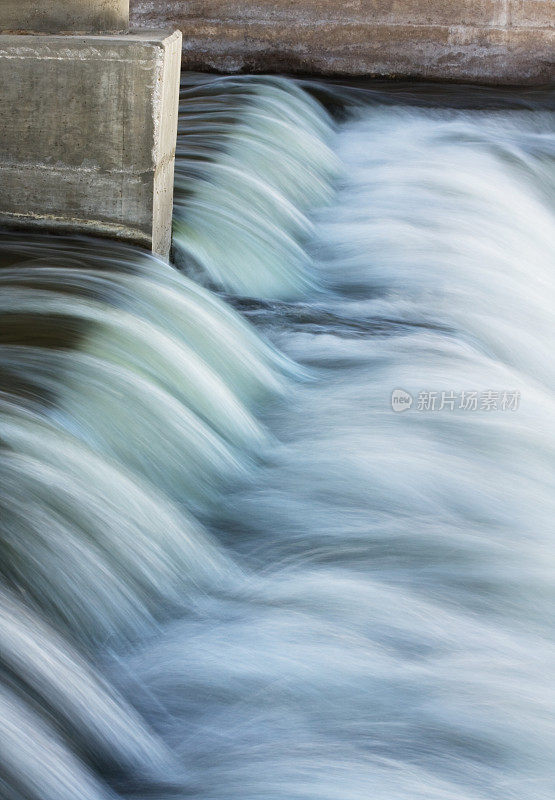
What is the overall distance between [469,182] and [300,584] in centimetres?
478

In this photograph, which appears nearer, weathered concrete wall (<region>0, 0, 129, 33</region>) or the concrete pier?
the concrete pier

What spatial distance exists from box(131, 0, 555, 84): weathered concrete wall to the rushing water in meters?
3.47

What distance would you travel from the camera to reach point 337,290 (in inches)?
221

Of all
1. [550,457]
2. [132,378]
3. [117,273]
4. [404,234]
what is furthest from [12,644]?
[404,234]

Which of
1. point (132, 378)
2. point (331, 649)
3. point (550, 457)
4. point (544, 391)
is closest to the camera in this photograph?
point (331, 649)

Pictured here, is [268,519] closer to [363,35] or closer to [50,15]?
[50,15]

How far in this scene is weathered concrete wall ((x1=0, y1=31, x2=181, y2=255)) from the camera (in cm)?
420

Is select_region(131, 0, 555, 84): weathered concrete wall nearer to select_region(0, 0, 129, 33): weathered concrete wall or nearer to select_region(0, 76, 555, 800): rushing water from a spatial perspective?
select_region(0, 76, 555, 800): rushing water

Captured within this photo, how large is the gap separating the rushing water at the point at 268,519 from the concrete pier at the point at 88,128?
176 millimetres

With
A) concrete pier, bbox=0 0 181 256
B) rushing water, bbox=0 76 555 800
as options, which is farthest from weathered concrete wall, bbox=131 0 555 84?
concrete pier, bbox=0 0 181 256

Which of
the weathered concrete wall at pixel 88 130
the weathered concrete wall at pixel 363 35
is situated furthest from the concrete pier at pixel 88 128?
the weathered concrete wall at pixel 363 35

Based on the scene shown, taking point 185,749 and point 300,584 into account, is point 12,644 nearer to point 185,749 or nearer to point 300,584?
point 185,749

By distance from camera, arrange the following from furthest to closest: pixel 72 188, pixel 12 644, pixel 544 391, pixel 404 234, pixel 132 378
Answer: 1. pixel 404 234
2. pixel 544 391
3. pixel 72 188
4. pixel 132 378
5. pixel 12 644

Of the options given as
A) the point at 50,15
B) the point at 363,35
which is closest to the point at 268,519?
the point at 50,15
